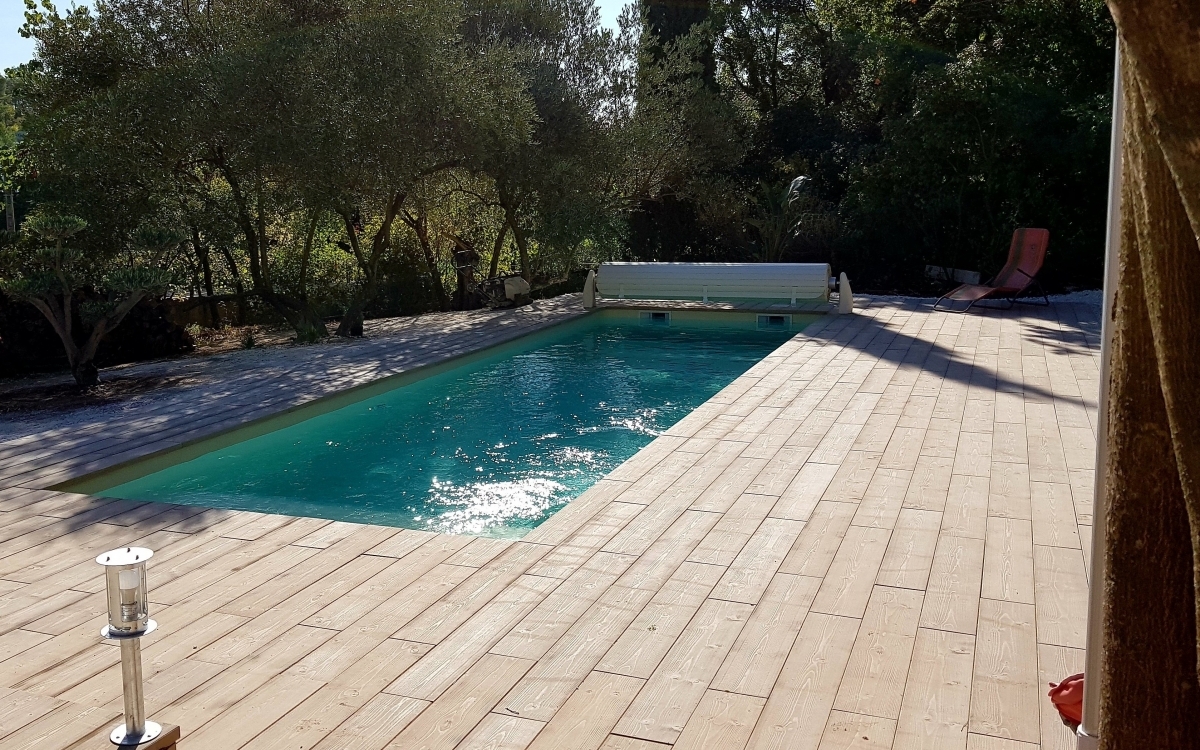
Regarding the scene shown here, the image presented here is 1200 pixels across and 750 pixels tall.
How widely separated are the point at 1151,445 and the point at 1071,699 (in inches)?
29.8

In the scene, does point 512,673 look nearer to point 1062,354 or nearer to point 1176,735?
point 1176,735

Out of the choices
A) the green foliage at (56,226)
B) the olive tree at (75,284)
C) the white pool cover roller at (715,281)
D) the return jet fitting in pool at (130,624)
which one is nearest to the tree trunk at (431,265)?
the white pool cover roller at (715,281)

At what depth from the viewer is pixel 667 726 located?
2.35 meters

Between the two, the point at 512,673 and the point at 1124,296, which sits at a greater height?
the point at 1124,296

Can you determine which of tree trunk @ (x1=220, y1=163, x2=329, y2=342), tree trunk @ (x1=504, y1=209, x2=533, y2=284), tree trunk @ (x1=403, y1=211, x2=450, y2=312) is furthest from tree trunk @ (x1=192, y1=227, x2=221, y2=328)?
tree trunk @ (x1=504, y1=209, x2=533, y2=284)

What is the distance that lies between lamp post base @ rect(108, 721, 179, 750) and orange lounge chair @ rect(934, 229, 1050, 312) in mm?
9706

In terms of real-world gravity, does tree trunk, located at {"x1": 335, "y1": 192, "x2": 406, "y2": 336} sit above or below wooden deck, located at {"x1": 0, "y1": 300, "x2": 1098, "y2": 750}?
above

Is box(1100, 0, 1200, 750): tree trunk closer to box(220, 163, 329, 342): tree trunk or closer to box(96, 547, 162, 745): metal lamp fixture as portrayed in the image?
box(96, 547, 162, 745): metal lamp fixture

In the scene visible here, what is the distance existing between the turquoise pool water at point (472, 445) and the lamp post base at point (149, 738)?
288 cm

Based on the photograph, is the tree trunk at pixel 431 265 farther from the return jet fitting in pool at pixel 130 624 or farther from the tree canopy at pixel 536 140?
the return jet fitting in pool at pixel 130 624

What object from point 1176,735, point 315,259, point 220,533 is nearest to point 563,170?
point 315,259

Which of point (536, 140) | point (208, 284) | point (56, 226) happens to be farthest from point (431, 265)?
point (56, 226)

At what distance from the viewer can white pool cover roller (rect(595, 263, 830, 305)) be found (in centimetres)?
1069

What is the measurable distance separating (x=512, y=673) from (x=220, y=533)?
1.74 metres
